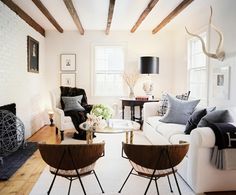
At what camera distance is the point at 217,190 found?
2.53 m

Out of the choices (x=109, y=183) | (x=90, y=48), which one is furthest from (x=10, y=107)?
(x=90, y=48)

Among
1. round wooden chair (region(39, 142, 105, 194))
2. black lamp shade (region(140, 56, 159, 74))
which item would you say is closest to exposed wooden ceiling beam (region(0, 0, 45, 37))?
black lamp shade (region(140, 56, 159, 74))

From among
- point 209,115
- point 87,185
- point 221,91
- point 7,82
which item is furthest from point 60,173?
point 221,91

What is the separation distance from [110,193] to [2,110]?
6.52 feet

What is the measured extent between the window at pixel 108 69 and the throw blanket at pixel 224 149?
422 centimetres

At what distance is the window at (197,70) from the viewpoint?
458 cm

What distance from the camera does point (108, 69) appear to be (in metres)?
6.47

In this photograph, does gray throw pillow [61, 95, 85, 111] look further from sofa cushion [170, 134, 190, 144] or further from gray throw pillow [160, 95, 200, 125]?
sofa cushion [170, 134, 190, 144]

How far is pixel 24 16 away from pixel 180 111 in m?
3.46

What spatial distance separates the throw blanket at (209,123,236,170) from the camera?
2393 millimetres

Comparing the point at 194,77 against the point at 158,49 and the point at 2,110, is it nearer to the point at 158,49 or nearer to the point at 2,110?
the point at 158,49

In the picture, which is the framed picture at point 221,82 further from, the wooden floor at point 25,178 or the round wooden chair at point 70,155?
the wooden floor at point 25,178

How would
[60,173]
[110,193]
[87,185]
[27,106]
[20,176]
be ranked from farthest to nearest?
1. [27,106]
2. [20,176]
3. [87,185]
4. [110,193]
5. [60,173]

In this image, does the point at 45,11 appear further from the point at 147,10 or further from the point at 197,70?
the point at 197,70
